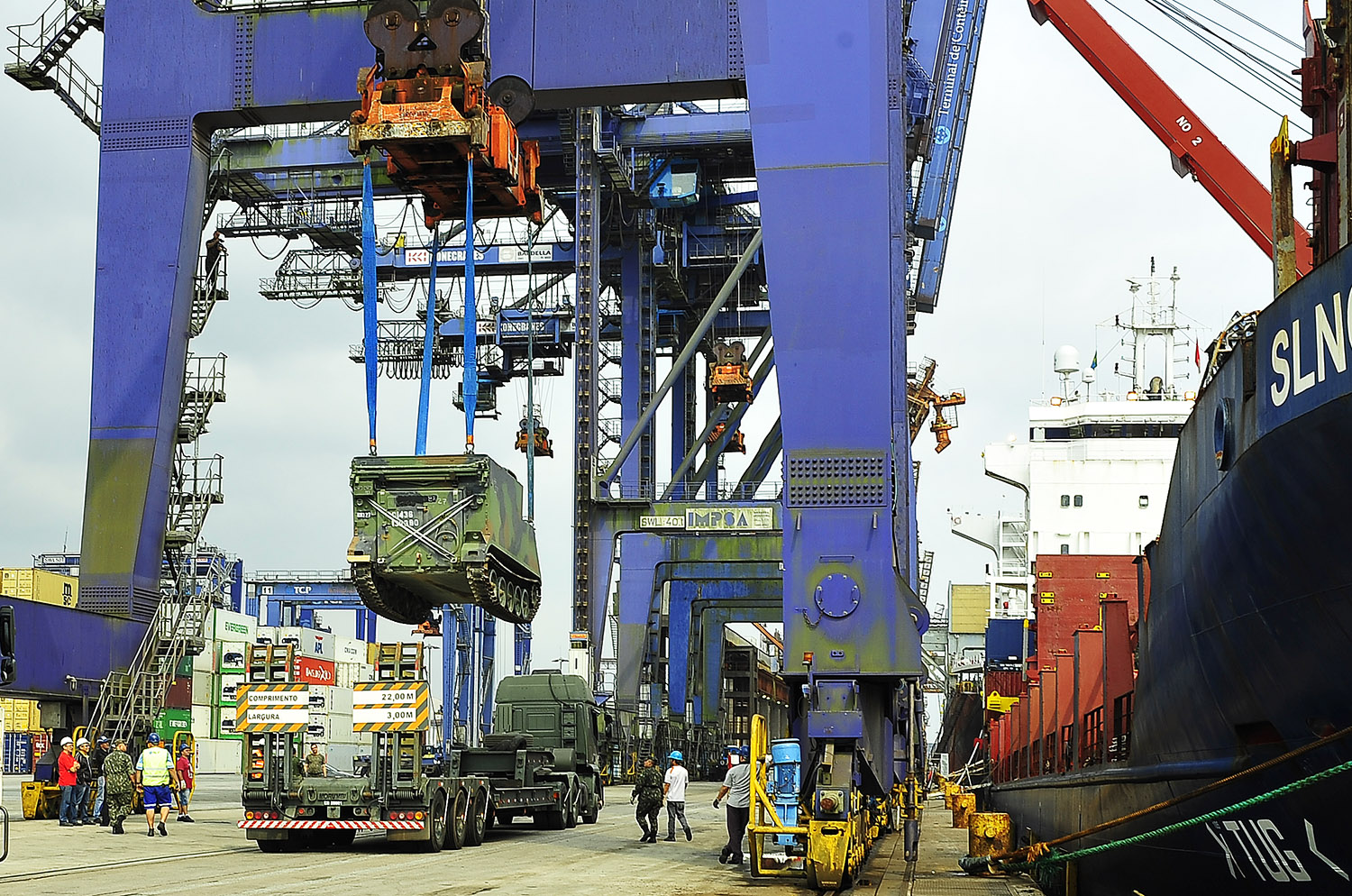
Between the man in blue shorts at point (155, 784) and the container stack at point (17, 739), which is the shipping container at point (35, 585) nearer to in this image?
the container stack at point (17, 739)

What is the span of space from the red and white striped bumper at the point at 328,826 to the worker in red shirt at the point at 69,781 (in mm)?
6075

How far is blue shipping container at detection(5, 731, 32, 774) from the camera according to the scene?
182 feet

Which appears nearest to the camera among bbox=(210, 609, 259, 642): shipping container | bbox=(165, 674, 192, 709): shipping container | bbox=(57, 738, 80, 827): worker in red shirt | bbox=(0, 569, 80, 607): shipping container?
bbox=(57, 738, 80, 827): worker in red shirt

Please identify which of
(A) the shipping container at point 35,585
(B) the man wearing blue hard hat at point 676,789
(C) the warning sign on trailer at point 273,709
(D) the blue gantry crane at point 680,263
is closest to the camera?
(D) the blue gantry crane at point 680,263

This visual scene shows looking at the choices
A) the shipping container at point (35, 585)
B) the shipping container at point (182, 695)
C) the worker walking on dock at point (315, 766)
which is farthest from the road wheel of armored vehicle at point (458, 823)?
the shipping container at point (35, 585)

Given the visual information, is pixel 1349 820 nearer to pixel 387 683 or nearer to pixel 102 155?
pixel 387 683

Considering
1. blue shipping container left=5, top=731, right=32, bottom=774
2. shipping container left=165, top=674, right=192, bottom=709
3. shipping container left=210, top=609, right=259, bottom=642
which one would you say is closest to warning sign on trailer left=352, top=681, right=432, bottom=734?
shipping container left=165, top=674, right=192, bottom=709

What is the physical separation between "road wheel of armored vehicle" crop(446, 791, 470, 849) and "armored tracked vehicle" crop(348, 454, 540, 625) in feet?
8.83

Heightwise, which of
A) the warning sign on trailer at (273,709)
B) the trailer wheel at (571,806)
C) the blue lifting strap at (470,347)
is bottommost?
the trailer wheel at (571,806)

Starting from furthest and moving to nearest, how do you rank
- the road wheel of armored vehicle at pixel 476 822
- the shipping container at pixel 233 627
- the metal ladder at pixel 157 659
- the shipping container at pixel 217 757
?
1. the shipping container at pixel 233 627
2. the shipping container at pixel 217 757
3. the metal ladder at pixel 157 659
4. the road wheel of armored vehicle at pixel 476 822

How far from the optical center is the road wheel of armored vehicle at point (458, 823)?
18.4 m

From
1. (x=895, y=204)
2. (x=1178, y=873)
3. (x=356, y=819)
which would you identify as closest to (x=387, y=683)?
(x=356, y=819)

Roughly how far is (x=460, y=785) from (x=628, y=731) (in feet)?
60.4

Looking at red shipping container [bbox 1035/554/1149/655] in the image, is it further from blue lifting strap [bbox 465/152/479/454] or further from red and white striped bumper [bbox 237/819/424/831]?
red and white striped bumper [bbox 237/819/424/831]
